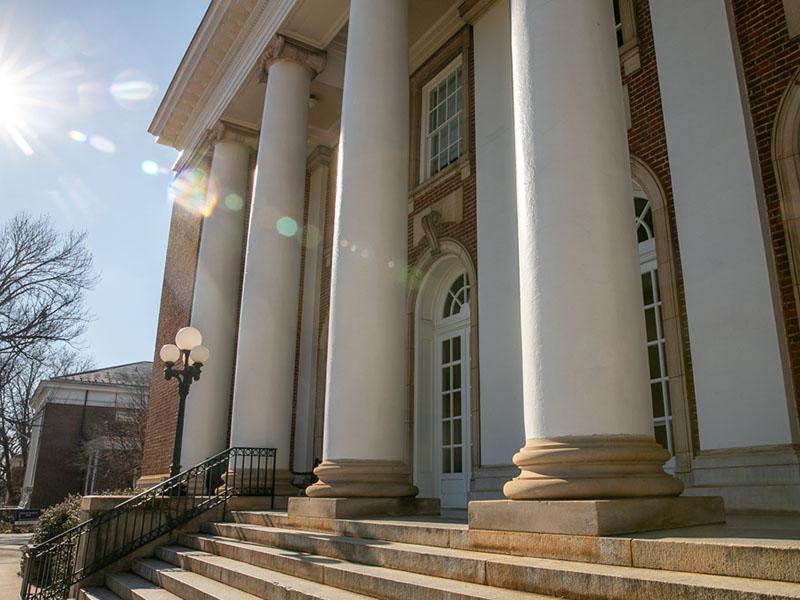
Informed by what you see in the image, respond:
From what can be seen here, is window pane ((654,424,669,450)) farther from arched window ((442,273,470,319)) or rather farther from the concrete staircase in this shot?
arched window ((442,273,470,319))

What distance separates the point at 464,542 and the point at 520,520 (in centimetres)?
65

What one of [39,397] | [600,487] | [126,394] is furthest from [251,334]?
[39,397]

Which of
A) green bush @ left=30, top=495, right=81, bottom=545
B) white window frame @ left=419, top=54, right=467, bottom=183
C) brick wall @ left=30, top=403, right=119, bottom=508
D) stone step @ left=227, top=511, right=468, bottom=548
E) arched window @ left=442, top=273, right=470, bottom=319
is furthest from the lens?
brick wall @ left=30, top=403, right=119, bottom=508

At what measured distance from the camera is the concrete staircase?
11.6ft

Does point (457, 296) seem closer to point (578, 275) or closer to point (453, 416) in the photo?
point (453, 416)

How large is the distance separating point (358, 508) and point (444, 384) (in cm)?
541

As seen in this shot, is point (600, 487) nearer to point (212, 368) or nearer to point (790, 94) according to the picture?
point (790, 94)

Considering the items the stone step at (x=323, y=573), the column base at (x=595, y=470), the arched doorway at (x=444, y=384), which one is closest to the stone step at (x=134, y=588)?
the stone step at (x=323, y=573)

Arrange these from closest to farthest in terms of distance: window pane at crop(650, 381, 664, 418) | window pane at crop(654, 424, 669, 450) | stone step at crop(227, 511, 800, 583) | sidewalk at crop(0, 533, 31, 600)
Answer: stone step at crop(227, 511, 800, 583) → window pane at crop(654, 424, 669, 450) → window pane at crop(650, 381, 664, 418) → sidewalk at crop(0, 533, 31, 600)

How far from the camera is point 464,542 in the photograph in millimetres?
5375

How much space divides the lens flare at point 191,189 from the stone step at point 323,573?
12.9 metres

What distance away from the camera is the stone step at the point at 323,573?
432 cm

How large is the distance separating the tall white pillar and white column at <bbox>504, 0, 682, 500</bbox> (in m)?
7.99

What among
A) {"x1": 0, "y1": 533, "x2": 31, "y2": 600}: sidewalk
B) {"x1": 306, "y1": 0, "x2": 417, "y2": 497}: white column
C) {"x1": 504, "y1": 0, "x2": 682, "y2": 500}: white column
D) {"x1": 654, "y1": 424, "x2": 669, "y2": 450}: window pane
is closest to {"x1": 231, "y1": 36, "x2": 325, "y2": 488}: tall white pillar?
{"x1": 306, "y1": 0, "x2": 417, "y2": 497}: white column
